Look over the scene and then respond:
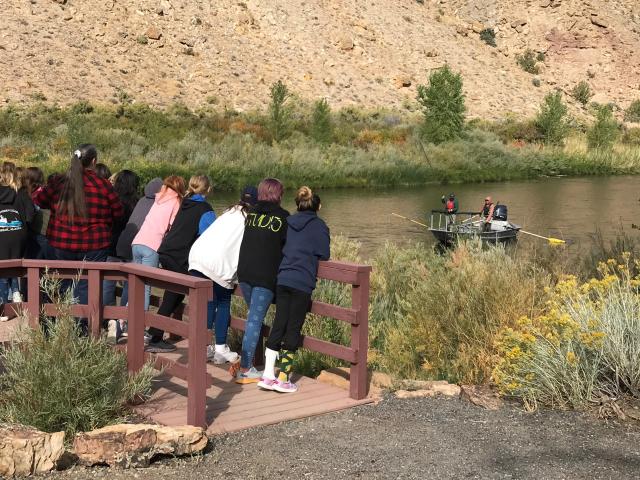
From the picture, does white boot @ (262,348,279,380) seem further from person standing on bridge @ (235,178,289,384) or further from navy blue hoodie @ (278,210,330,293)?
navy blue hoodie @ (278,210,330,293)

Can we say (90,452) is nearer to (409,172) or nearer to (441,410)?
(441,410)

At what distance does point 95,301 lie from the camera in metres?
6.57

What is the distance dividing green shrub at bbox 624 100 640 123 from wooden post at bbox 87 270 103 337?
253ft

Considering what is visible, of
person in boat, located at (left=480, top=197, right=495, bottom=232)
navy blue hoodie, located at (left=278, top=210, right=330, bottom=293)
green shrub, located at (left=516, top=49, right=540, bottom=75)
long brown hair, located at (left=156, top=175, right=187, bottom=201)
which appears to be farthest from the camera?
green shrub, located at (left=516, top=49, right=540, bottom=75)

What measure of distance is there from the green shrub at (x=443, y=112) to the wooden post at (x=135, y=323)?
49.4m

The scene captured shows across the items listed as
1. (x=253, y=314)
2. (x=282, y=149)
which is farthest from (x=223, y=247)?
(x=282, y=149)

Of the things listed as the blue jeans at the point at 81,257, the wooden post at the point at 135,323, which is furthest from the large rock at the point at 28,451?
the blue jeans at the point at 81,257

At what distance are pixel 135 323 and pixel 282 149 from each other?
41.3m

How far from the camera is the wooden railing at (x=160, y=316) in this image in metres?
5.91

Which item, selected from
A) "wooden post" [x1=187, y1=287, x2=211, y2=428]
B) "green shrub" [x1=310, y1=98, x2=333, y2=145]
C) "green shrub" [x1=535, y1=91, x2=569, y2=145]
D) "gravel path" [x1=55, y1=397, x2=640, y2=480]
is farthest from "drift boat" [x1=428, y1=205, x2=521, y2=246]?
"green shrub" [x1=535, y1=91, x2=569, y2=145]

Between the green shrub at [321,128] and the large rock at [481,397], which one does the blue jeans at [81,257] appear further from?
the green shrub at [321,128]

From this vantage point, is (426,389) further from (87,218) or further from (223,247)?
(87,218)

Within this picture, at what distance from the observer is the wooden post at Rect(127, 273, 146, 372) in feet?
21.0

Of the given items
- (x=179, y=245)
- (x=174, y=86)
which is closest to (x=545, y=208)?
(x=179, y=245)
